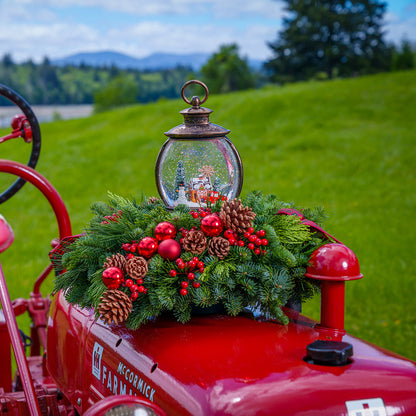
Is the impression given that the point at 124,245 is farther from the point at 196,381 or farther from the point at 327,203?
the point at 327,203

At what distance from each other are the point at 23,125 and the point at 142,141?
39.6ft

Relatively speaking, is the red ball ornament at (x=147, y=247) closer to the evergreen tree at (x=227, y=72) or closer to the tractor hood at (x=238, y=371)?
the tractor hood at (x=238, y=371)

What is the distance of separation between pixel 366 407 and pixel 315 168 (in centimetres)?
980

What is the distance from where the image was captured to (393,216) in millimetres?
8203

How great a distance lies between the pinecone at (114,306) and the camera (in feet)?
4.76

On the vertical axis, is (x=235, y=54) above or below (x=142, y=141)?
above

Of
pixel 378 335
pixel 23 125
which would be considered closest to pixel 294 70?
pixel 378 335

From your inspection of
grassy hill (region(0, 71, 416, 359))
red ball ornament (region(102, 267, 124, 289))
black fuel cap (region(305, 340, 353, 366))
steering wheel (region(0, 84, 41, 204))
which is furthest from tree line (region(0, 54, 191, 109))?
black fuel cap (region(305, 340, 353, 366))

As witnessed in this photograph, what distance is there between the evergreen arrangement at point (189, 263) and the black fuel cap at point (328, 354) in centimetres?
25

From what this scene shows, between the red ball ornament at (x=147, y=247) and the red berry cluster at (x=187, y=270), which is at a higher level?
the red ball ornament at (x=147, y=247)

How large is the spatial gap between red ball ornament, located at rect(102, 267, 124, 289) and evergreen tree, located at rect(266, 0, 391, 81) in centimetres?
2368

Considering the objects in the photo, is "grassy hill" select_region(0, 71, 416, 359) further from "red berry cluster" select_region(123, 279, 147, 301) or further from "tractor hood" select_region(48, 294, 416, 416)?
"red berry cluster" select_region(123, 279, 147, 301)

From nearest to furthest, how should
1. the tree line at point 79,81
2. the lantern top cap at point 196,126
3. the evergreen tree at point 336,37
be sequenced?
1. the lantern top cap at point 196,126
2. the evergreen tree at point 336,37
3. the tree line at point 79,81

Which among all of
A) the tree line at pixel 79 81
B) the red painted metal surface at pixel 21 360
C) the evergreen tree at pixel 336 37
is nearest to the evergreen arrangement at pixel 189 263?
the red painted metal surface at pixel 21 360
